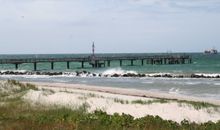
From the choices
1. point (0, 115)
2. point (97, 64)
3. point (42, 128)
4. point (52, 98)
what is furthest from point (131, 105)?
point (97, 64)

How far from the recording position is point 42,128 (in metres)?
13.1

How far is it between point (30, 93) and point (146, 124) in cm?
1351

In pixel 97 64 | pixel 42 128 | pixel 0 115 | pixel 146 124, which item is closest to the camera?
pixel 42 128

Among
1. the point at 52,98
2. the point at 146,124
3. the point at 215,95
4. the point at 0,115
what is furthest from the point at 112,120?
the point at 215,95

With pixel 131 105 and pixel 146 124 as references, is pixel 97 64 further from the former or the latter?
pixel 146 124

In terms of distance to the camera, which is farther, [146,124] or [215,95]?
[215,95]

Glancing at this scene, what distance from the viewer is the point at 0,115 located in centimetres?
1645

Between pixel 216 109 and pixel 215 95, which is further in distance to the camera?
pixel 215 95

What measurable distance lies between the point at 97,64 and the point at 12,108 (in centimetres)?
7786

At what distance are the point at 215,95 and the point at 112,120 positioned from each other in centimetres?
2438

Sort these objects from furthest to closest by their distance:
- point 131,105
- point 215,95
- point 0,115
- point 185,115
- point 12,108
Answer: point 215,95 < point 131,105 < point 185,115 < point 12,108 < point 0,115

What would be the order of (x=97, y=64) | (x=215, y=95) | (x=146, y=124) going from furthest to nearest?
(x=97, y=64)
(x=215, y=95)
(x=146, y=124)

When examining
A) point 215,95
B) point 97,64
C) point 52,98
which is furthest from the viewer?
point 97,64

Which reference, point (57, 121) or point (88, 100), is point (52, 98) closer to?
point (88, 100)
